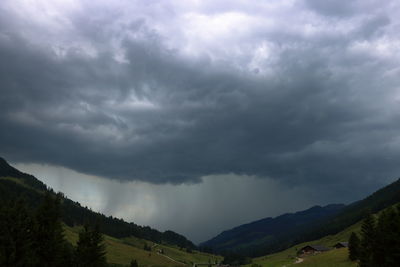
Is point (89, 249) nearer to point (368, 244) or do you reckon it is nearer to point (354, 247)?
point (368, 244)

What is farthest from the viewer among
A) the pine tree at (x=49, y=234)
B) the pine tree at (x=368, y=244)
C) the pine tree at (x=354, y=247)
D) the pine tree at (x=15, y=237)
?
the pine tree at (x=354, y=247)

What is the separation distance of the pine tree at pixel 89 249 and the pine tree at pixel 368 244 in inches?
1797

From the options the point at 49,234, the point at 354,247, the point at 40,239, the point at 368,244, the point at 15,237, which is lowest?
the point at 354,247

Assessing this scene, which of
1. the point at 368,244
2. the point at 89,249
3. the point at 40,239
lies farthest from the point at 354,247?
the point at 40,239

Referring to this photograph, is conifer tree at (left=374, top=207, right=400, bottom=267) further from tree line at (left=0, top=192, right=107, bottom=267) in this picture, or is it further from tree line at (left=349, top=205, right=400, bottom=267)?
tree line at (left=0, top=192, right=107, bottom=267)

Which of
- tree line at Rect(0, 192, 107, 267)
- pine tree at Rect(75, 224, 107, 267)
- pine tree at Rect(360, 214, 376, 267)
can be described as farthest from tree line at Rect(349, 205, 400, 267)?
tree line at Rect(0, 192, 107, 267)

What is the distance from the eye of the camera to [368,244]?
250ft

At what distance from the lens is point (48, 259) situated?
52562mm

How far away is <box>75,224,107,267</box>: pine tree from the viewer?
189 feet

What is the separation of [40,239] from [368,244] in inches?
2428

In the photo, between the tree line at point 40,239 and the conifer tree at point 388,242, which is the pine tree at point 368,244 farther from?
the tree line at point 40,239

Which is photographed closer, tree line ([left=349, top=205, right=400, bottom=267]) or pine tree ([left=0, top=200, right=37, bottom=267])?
pine tree ([left=0, top=200, right=37, bottom=267])

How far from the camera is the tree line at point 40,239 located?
48.1 m

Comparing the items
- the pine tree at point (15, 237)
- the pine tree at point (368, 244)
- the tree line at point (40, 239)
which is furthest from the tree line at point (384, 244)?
the pine tree at point (15, 237)
